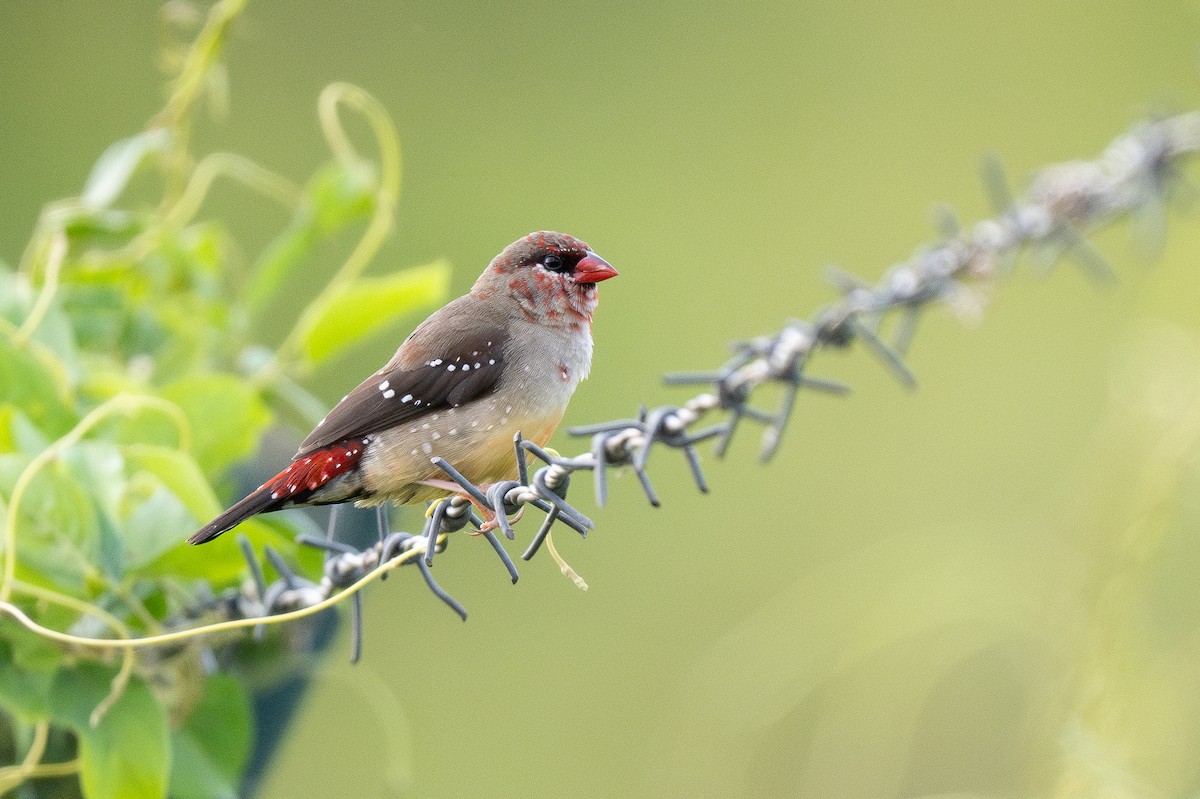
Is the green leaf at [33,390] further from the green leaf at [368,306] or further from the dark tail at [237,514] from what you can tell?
the dark tail at [237,514]

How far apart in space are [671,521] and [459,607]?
12.0 ft

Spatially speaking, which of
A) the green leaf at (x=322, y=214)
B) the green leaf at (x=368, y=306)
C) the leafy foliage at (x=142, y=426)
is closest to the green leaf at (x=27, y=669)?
the leafy foliage at (x=142, y=426)

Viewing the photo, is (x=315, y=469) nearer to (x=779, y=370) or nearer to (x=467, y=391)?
(x=467, y=391)

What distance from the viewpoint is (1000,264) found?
6.24 feet

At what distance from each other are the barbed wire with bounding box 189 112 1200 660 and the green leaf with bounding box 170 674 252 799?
0.15 meters

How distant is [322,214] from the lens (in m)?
2.35

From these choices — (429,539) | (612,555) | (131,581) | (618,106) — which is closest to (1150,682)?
(429,539)

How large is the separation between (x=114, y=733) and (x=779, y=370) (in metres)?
1.04

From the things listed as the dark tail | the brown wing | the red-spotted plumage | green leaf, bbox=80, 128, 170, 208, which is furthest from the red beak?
green leaf, bbox=80, 128, 170, 208

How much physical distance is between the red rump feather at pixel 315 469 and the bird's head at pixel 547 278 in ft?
0.86

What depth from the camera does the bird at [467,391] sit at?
5.08ft

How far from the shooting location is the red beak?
1469 millimetres

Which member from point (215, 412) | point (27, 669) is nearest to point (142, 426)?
point (215, 412)

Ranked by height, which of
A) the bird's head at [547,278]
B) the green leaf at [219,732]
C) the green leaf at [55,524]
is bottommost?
the green leaf at [219,732]
